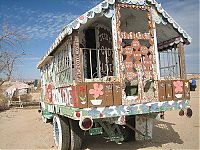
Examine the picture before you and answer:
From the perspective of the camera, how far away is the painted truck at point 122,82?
16.8ft

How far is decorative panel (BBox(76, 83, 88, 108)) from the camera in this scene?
4.94 m

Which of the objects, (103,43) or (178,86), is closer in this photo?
(178,86)

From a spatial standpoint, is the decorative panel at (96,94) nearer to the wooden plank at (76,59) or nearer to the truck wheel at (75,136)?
the wooden plank at (76,59)

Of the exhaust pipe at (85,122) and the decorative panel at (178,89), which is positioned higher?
the decorative panel at (178,89)

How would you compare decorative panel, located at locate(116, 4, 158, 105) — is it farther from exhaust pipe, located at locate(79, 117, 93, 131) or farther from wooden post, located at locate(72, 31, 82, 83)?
exhaust pipe, located at locate(79, 117, 93, 131)

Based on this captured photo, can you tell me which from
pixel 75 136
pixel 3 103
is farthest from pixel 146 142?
pixel 3 103

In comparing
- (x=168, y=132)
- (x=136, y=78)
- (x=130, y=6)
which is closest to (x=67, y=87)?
(x=136, y=78)

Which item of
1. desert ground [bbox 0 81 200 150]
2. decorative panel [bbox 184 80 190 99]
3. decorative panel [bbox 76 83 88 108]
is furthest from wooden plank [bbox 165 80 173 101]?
decorative panel [bbox 76 83 88 108]

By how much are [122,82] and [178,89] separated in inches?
64.0

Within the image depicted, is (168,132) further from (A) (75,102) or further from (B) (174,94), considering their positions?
(A) (75,102)

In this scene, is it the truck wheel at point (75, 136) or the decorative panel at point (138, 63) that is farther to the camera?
the truck wheel at point (75, 136)

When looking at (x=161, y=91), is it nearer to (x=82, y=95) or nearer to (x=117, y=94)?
(x=117, y=94)

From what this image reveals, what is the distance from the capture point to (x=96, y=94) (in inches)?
201

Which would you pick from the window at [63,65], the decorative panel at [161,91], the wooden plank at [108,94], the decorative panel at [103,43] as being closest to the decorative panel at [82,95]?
the wooden plank at [108,94]
